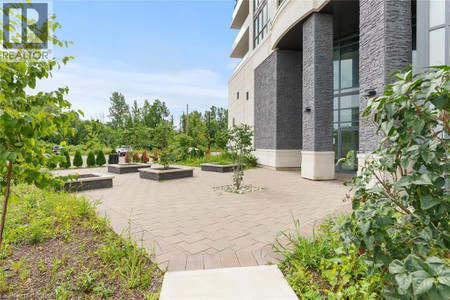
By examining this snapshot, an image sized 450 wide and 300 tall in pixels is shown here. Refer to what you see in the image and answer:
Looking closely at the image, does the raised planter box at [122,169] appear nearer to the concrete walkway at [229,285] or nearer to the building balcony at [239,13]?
the concrete walkway at [229,285]

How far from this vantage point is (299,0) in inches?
352

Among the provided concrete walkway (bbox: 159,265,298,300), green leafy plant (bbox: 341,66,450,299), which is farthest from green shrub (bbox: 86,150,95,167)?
green leafy plant (bbox: 341,66,450,299)

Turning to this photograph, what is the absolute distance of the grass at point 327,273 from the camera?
6.51 feet

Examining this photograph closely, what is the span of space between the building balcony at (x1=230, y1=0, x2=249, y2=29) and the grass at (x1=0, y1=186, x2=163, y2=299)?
66.4 feet

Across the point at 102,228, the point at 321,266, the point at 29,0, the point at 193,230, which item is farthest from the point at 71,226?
the point at 321,266

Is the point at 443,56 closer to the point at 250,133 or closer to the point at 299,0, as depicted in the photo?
the point at 250,133

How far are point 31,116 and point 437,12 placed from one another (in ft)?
23.8

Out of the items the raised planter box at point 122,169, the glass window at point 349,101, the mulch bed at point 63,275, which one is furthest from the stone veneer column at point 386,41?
the raised planter box at point 122,169

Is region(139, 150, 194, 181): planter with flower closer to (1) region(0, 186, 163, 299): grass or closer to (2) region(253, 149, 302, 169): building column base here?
(2) region(253, 149, 302, 169): building column base

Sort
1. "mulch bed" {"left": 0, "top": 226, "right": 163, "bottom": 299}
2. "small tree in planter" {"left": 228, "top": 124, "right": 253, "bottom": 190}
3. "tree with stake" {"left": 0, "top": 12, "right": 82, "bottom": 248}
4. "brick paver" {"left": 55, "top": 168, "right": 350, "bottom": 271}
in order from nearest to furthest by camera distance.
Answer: "tree with stake" {"left": 0, "top": 12, "right": 82, "bottom": 248}
"mulch bed" {"left": 0, "top": 226, "right": 163, "bottom": 299}
"brick paver" {"left": 55, "top": 168, "right": 350, "bottom": 271}
"small tree in planter" {"left": 228, "top": 124, "right": 253, "bottom": 190}

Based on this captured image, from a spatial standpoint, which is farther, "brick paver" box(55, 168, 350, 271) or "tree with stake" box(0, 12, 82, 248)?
"brick paver" box(55, 168, 350, 271)

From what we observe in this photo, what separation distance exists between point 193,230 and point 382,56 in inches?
260

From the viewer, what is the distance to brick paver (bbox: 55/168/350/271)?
293cm

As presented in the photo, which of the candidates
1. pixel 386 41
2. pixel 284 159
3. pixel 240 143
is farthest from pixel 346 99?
pixel 240 143
